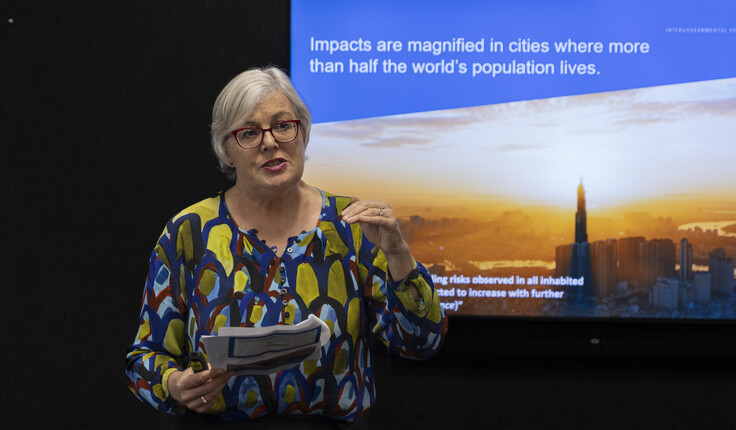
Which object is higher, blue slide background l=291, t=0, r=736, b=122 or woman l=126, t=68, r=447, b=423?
blue slide background l=291, t=0, r=736, b=122

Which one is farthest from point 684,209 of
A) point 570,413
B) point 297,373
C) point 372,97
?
point 297,373

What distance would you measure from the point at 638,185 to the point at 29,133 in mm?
2464

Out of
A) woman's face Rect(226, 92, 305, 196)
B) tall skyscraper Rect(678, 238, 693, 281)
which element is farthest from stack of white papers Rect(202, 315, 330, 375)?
tall skyscraper Rect(678, 238, 693, 281)

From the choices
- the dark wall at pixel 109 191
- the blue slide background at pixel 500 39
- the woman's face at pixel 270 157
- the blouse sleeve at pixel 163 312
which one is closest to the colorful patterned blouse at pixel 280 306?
the blouse sleeve at pixel 163 312

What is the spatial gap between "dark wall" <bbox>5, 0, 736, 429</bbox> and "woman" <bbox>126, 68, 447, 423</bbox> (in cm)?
139

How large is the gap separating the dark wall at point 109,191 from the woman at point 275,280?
1.39m

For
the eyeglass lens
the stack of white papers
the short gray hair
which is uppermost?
the short gray hair

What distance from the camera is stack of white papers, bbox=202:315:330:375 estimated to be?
A: 1384 millimetres

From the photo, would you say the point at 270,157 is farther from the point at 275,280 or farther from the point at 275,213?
the point at 275,280

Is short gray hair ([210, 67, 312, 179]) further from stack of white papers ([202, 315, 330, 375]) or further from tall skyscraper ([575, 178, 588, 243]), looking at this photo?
tall skyscraper ([575, 178, 588, 243])

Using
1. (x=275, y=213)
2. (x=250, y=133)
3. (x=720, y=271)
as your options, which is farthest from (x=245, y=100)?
(x=720, y=271)

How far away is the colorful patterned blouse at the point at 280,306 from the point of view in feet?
5.18

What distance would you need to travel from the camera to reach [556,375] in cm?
298

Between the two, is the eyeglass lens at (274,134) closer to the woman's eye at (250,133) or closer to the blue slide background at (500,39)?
the woman's eye at (250,133)
